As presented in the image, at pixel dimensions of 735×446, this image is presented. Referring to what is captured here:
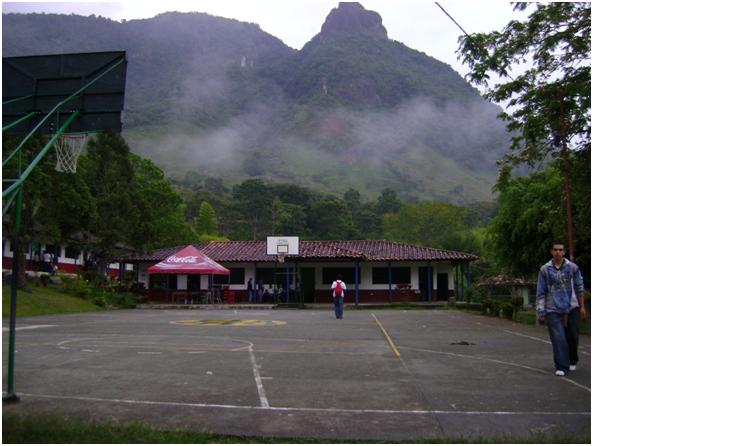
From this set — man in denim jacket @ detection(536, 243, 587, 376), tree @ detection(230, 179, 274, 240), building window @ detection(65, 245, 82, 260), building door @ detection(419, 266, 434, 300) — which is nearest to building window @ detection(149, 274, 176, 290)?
building window @ detection(65, 245, 82, 260)

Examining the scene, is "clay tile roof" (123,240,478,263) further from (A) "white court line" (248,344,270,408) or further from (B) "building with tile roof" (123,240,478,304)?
(A) "white court line" (248,344,270,408)

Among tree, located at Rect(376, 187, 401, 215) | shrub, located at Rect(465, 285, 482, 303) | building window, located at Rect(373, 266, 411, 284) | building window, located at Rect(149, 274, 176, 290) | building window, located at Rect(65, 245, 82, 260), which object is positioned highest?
tree, located at Rect(376, 187, 401, 215)

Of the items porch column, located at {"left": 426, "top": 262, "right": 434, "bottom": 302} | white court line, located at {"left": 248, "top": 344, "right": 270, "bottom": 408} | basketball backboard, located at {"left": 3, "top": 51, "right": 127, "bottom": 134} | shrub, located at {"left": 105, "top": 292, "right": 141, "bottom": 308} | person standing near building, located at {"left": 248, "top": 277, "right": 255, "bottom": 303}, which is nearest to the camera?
white court line, located at {"left": 248, "top": 344, "right": 270, "bottom": 408}

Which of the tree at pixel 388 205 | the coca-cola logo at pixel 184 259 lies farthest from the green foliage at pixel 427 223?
the coca-cola logo at pixel 184 259

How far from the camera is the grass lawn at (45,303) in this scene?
20.6 metres

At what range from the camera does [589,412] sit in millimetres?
5531

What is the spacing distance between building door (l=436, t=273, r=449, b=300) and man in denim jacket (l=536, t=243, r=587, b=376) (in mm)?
25630

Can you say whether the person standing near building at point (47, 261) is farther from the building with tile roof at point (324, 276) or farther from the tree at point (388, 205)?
the tree at point (388, 205)

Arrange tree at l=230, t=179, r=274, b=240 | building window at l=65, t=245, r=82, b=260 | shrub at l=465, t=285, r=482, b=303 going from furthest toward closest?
tree at l=230, t=179, r=274, b=240, building window at l=65, t=245, r=82, b=260, shrub at l=465, t=285, r=482, b=303

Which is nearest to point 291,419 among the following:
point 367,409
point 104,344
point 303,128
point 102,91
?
point 367,409

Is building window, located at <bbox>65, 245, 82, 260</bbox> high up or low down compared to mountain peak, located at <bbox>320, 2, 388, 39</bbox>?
down

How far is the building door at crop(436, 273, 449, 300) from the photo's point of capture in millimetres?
33281

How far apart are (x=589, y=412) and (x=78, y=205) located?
79.9 feet

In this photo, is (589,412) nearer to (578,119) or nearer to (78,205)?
(578,119)
